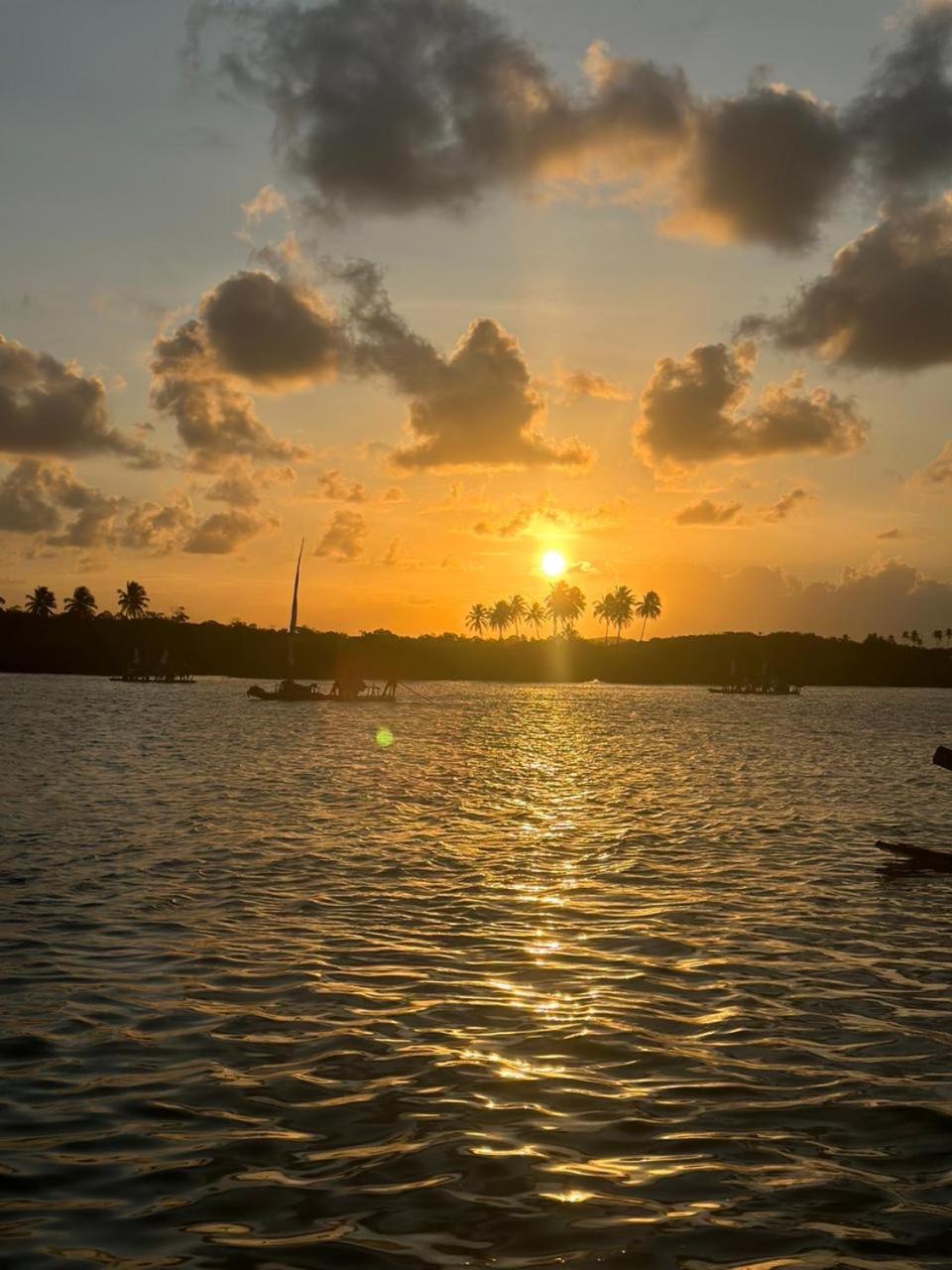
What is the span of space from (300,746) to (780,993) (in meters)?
53.0

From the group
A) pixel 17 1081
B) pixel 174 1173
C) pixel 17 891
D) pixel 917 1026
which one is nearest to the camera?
pixel 174 1173

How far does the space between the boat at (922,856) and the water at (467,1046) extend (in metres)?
0.66

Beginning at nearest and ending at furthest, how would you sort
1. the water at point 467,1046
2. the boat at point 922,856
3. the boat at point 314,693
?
the water at point 467,1046 < the boat at point 922,856 < the boat at point 314,693

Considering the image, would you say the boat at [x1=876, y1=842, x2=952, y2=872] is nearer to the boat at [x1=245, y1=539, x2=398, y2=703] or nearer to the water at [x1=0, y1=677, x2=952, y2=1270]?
the water at [x1=0, y1=677, x2=952, y2=1270]

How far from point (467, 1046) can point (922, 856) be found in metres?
16.2

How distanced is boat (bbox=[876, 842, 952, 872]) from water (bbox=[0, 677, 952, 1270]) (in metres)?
0.66

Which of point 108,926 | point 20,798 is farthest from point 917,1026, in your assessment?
point 20,798

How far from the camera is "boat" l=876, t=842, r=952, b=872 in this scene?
2486 centimetres

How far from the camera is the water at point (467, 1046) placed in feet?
27.2

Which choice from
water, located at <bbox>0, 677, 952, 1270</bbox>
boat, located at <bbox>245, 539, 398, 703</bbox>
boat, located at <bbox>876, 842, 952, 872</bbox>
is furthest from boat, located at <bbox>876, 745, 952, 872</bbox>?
boat, located at <bbox>245, 539, 398, 703</bbox>

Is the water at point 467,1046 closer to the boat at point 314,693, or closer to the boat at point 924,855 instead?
the boat at point 924,855

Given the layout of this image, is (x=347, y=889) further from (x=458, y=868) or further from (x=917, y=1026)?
(x=917, y=1026)

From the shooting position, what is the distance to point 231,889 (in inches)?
850

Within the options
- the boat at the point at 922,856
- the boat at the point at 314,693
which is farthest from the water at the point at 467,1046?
the boat at the point at 314,693
